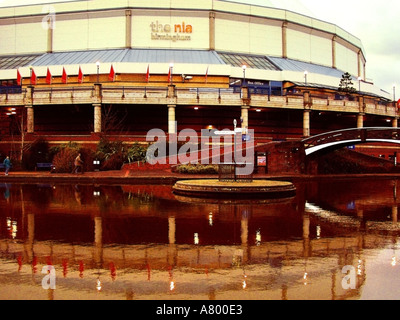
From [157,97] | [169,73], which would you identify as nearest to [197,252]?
[157,97]

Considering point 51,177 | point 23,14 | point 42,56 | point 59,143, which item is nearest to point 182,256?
point 51,177

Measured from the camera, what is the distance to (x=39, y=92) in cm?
4478

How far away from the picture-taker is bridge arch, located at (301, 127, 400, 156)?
31.5 m

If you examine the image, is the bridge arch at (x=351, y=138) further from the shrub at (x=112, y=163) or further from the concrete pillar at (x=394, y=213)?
the shrub at (x=112, y=163)

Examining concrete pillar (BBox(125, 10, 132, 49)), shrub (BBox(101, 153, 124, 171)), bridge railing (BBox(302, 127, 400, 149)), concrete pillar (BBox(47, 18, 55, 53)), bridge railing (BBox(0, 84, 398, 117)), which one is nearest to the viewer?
bridge railing (BBox(302, 127, 400, 149))

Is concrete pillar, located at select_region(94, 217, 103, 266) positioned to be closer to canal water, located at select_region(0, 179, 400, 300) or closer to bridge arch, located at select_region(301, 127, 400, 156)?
canal water, located at select_region(0, 179, 400, 300)

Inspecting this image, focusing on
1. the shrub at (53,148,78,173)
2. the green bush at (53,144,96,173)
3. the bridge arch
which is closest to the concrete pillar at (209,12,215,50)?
the bridge arch

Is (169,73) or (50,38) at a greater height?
(50,38)

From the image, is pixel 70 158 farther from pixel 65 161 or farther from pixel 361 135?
pixel 361 135

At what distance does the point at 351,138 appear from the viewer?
108 ft

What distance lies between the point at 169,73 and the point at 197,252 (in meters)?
37.4

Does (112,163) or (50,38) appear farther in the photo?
(50,38)

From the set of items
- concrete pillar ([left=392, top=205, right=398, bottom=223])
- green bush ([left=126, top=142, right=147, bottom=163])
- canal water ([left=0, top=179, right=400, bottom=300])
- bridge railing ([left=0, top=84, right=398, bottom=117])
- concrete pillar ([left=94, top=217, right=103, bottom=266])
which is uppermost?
bridge railing ([left=0, top=84, right=398, bottom=117])

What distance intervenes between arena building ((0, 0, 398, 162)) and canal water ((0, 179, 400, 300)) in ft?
85.0
